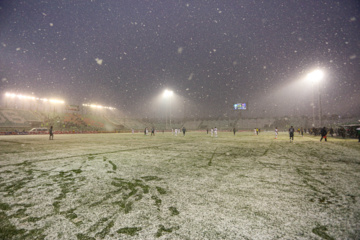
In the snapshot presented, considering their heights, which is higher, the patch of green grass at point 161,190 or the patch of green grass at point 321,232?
the patch of green grass at point 321,232

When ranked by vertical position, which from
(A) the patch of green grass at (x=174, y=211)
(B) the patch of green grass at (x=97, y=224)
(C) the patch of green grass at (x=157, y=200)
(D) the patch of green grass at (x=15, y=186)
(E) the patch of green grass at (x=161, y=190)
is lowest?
(D) the patch of green grass at (x=15, y=186)

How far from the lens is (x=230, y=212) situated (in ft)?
8.52

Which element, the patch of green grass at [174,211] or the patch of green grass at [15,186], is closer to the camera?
the patch of green grass at [174,211]

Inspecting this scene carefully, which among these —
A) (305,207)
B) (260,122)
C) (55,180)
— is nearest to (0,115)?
(55,180)

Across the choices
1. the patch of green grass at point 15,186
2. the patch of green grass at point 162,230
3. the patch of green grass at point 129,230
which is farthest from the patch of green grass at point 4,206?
the patch of green grass at point 162,230

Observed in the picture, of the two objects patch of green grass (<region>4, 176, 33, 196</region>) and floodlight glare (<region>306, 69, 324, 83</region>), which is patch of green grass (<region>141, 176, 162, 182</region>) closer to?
patch of green grass (<region>4, 176, 33, 196</region>)

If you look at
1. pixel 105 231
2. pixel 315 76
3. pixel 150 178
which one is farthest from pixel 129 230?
pixel 315 76

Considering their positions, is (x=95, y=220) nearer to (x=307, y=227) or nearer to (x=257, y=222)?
(x=257, y=222)

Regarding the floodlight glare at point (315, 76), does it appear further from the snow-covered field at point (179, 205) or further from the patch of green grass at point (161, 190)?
the patch of green grass at point (161, 190)

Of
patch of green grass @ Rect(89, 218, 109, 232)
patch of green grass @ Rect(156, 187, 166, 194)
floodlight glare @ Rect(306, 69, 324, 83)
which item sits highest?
floodlight glare @ Rect(306, 69, 324, 83)

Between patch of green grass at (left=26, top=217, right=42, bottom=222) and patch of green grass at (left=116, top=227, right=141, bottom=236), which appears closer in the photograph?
patch of green grass at (left=116, top=227, right=141, bottom=236)

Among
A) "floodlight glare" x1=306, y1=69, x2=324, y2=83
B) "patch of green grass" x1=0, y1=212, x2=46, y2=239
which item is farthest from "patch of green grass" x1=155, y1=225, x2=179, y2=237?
Result: "floodlight glare" x1=306, y1=69, x2=324, y2=83

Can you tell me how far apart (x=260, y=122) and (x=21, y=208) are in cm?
8919

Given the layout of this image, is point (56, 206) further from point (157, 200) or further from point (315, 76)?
point (315, 76)
